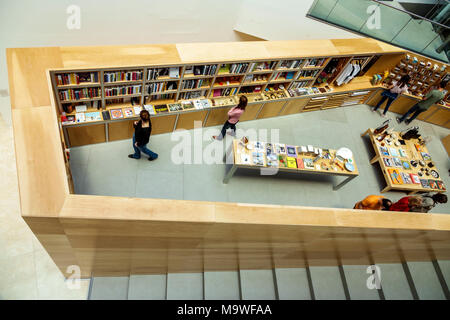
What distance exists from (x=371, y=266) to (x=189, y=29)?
212 inches

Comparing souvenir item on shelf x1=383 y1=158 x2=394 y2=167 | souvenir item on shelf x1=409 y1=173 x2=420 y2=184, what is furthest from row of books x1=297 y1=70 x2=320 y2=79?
souvenir item on shelf x1=409 y1=173 x2=420 y2=184

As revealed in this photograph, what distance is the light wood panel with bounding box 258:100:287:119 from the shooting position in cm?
669

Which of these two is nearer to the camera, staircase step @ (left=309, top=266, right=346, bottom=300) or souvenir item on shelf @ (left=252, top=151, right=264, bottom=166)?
staircase step @ (left=309, top=266, right=346, bottom=300)

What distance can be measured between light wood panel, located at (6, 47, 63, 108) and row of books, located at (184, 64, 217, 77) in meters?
2.00

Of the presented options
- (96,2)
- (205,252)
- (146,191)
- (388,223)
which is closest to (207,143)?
(146,191)

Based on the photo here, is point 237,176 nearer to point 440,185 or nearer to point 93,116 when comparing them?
point 93,116

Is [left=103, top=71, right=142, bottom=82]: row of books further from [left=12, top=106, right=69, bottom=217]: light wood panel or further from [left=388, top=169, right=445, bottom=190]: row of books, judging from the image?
[left=388, top=169, right=445, bottom=190]: row of books

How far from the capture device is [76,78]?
462 centimetres

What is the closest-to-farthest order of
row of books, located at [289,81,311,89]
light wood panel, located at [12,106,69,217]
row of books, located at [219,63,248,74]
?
light wood panel, located at [12,106,69,217] → row of books, located at [219,63,248,74] → row of books, located at [289,81,311,89]

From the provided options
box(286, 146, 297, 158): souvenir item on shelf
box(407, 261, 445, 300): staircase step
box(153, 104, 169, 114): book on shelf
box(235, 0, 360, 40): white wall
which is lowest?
box(407, 261, 445, 300): staircase step

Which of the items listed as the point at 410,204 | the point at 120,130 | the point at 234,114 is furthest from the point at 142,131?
the point at 410,204

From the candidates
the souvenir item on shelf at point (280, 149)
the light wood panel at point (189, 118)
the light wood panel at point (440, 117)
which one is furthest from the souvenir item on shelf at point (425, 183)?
the light wood panel at point (189, 118)

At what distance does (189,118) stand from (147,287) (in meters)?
3.16

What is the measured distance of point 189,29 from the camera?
595cm
